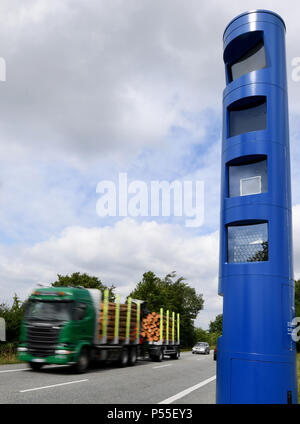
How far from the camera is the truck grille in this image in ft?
46.5

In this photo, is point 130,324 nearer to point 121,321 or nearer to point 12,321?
point 121,321

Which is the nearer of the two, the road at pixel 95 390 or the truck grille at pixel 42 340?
the road at pixel 95 390

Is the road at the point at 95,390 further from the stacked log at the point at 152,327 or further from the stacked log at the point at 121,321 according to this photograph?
the stacked log at the point at 152,327

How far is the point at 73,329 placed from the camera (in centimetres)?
1453

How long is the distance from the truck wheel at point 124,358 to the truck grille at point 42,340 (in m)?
5.95

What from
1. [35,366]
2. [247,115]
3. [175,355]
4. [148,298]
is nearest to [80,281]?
[148,298]

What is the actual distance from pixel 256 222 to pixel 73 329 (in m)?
9.56

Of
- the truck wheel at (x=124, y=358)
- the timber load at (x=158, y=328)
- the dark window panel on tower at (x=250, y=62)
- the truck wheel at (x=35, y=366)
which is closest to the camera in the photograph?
the dark window panel on tower at (x=250, y=62)

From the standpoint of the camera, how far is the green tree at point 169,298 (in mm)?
48562

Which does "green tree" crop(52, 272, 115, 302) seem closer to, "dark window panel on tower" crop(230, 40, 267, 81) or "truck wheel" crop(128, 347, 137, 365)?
"truck wheel" crop(128, 347, 137, 365)

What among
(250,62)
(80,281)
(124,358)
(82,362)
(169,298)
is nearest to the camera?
(250,62)

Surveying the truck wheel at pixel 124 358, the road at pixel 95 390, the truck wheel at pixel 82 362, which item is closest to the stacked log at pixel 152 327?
the truck wheel at pixel 124 358

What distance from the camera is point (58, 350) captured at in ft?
46.1

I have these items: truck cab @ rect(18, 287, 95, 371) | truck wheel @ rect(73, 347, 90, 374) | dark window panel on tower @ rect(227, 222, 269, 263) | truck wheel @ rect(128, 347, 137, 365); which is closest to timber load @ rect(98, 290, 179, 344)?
truck wheel @ rect(128, 347, 137, 365)
